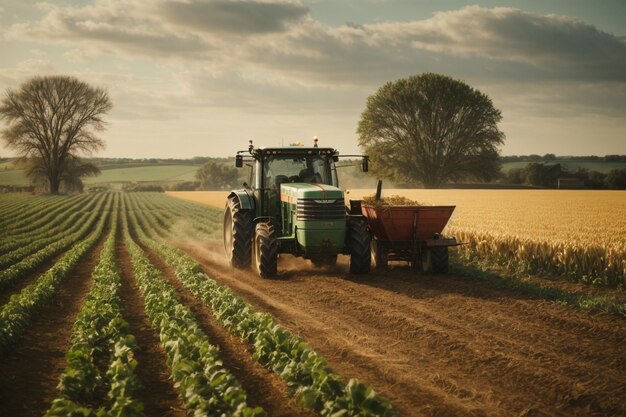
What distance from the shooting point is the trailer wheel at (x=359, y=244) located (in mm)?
11266

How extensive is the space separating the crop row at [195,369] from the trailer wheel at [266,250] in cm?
302

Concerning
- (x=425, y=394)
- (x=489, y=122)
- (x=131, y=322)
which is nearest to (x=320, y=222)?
(x=131, y=322)

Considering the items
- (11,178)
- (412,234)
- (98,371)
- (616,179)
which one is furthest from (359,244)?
(11,178)

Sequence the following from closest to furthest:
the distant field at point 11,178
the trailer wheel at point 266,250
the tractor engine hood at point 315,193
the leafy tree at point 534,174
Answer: the tractor engine hood at point 315,193 → the trailer wheel at point 266,250 → the leafy tree at point 534,174 → the distant field at point 11,178

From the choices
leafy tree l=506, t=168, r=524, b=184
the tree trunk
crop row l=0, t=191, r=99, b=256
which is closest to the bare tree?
the tree trunk

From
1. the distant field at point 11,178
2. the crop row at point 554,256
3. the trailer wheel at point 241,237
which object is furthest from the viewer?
the distant field at point 11,178

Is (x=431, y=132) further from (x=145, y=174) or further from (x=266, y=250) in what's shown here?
(x=145, y=174)

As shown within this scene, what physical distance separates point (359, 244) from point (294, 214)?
4.96ft

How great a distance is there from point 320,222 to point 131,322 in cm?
426

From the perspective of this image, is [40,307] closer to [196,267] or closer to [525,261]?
[196,267]

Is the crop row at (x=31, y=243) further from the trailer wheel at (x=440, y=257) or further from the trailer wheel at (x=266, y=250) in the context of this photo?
the trailer wheel at (x=440, y=257)

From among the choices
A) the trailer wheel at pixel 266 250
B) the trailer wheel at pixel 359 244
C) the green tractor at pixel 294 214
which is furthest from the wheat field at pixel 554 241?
the trailer wheel at pixel 266 250

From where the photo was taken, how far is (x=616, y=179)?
46.4 meters

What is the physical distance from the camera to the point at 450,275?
11.8 metres
